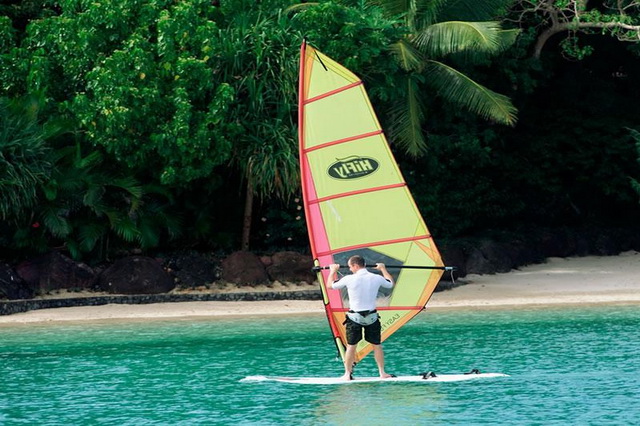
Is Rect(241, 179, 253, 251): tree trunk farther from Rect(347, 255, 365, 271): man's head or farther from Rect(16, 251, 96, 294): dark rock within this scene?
Rect(347, 255, 365, 271): man's head

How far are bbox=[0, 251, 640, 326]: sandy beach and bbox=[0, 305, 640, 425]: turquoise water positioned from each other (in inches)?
37.5

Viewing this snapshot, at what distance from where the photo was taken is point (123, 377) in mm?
15508

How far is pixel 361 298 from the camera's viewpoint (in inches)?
549

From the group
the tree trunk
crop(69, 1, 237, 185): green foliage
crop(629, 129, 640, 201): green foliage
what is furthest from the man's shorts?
crop(629, 129, 640, 201): green foliage

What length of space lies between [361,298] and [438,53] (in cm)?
1229

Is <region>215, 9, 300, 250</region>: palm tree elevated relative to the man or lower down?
elevated

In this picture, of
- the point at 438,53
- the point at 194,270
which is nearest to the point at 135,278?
the point at 194,270

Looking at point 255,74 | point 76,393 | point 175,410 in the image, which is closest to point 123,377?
point 76,393

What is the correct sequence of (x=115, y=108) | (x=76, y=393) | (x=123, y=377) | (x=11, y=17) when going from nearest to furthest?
1. (x=76, y=393)
2. (x=123, y=377)
3. (x=115, y=108)
4. (x=11, y=17)

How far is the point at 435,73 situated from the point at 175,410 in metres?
14.0

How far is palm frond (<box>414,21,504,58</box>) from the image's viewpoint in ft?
79.1

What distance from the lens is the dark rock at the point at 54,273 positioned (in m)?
23.5

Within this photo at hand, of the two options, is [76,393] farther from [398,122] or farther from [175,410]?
[398,122]

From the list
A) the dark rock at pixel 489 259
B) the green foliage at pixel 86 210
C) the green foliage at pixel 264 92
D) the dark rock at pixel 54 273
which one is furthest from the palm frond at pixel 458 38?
the dark rock at pixel 54 273
